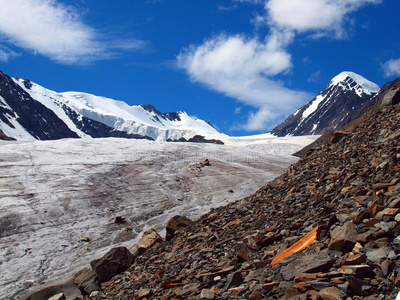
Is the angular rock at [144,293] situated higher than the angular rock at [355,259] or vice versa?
the angular rock at [355,259]

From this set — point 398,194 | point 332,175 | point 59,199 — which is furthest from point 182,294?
point 59,199

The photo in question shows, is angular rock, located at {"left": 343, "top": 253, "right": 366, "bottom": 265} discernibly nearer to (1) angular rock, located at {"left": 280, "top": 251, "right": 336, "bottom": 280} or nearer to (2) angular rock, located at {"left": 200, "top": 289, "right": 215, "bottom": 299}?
(1) angular rock, located at {"left": 280, "top": 251, "right": 336, "bottom": 280}

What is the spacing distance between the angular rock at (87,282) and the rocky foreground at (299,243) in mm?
33

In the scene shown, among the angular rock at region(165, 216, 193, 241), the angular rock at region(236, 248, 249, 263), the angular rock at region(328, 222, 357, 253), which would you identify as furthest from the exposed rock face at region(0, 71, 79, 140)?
the angular rock at region(328, 222, 357, 253)

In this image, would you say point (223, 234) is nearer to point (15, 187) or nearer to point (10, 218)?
point (10, 218)

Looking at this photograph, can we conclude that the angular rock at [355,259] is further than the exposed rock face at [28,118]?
No

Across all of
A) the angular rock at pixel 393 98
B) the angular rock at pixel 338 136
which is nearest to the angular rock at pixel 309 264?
the angular rock at pixel 338 136

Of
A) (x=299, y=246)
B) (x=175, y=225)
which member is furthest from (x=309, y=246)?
(x=175, y=225)

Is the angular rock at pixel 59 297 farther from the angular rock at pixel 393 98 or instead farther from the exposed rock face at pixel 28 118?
the exposed rock face at pixel 28 118

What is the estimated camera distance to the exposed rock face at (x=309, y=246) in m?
4.41

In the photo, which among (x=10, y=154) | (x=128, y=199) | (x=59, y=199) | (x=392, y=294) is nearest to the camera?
(x=392, y=294)

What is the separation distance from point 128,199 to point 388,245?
16.2 metres

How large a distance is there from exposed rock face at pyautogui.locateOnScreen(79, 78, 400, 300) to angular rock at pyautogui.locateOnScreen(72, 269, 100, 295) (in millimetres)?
304

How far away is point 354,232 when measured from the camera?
5160mm
